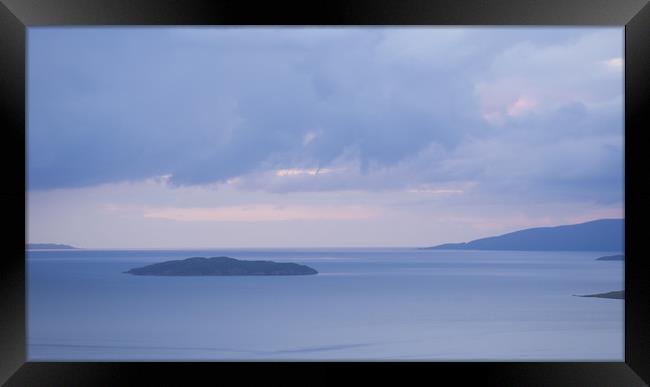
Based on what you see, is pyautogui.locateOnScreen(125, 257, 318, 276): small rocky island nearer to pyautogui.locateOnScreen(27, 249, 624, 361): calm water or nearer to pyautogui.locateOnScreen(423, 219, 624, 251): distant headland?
pyautogui.locateOnScreen(27, 249, 624, 361): calm water

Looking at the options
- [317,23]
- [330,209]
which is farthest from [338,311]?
[317,23]

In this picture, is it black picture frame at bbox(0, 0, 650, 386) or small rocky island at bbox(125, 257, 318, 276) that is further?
small rocky island at bbox(125, 257, 318, 276)

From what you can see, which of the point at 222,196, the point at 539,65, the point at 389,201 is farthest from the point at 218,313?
the point at 539,65

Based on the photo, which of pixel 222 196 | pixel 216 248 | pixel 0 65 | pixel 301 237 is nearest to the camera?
pixel 0 65

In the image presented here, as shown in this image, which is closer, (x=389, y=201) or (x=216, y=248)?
(x=389, y=201)

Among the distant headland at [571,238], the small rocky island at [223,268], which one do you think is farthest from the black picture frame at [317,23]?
the small rocky island at [223,268]

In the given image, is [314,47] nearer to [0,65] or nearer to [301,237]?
[301,237]

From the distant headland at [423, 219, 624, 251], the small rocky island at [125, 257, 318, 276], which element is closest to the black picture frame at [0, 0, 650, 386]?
the distant headland at [423, 219, 624, 251]
